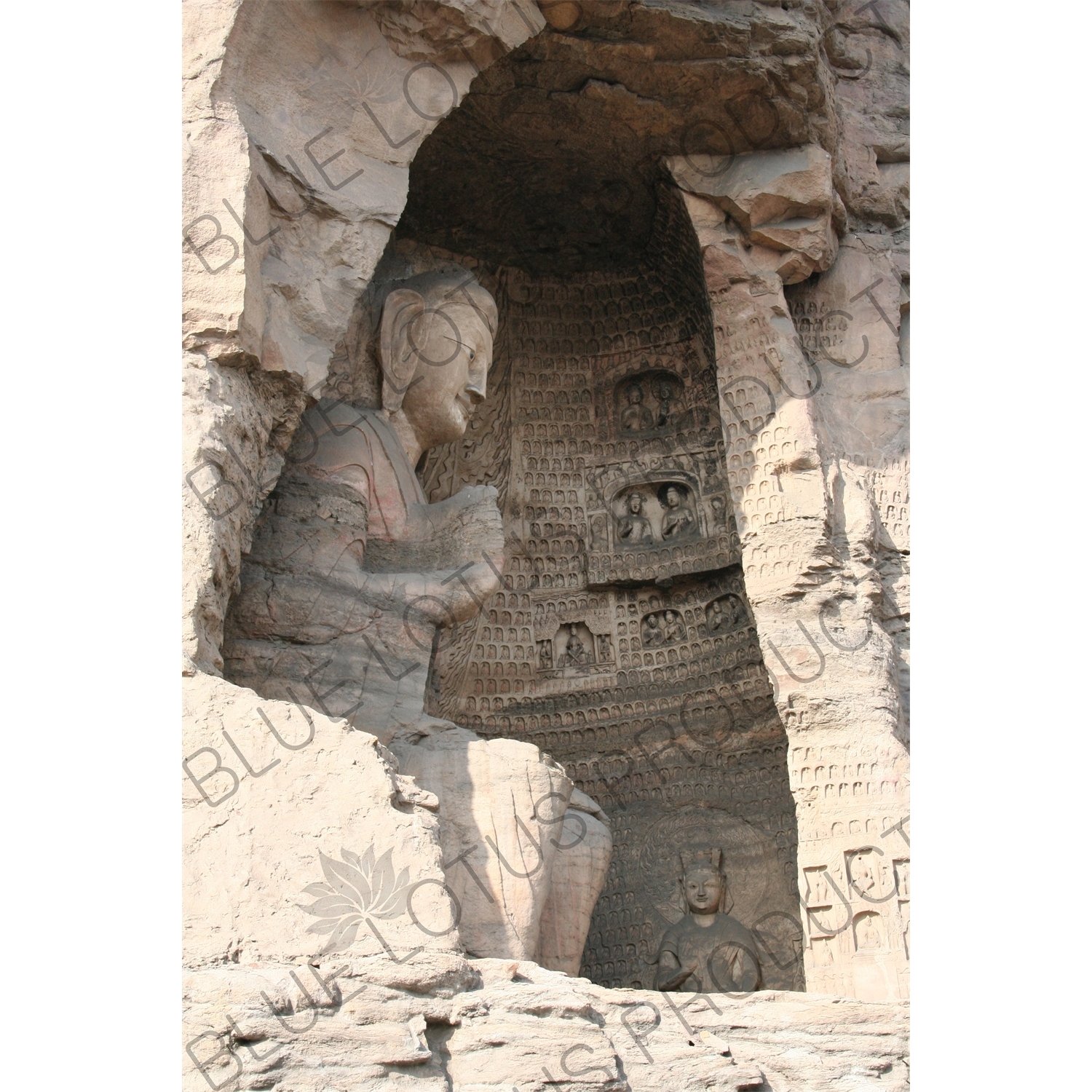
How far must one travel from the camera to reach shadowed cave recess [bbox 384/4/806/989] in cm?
733

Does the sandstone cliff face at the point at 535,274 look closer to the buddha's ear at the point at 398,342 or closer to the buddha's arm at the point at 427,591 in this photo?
the buddha's ear at the point at 398,342

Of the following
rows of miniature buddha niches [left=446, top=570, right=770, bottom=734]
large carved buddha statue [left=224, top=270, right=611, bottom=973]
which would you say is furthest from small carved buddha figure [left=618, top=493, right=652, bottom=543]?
large carved buddha statue [left=224, top=270, right=611, bottom=973]

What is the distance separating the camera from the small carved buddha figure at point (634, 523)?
8070 mm

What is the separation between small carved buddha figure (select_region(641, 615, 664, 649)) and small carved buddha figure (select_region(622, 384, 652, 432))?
37.9 inches

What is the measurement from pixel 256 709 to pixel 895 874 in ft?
8.87

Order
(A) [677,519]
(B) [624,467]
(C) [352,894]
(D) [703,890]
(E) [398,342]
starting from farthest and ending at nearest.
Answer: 1. (B) [624,467]
2. (A) [677,519]
3. (D) [703,890]
4. (E) [398,342]
5. (C) [352,894]

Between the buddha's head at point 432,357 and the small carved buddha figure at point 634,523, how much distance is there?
1294 millimetres

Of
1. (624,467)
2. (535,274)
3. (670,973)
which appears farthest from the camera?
(535,274)

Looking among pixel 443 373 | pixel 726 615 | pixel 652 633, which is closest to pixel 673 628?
pixel 652 633

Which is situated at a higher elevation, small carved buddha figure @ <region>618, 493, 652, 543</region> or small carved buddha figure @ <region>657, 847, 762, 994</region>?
small carved buddha figure @ <region>618, 493, 652, 543</region>

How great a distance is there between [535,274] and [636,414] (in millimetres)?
861

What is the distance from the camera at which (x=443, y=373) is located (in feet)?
22.9

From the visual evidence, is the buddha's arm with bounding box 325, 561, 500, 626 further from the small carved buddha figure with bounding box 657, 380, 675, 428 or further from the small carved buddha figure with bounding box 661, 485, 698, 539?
the small carved buddha figure with bounding box 657, 380, 675, 428

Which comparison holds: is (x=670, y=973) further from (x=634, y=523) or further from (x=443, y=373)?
(x=443, y=373)
